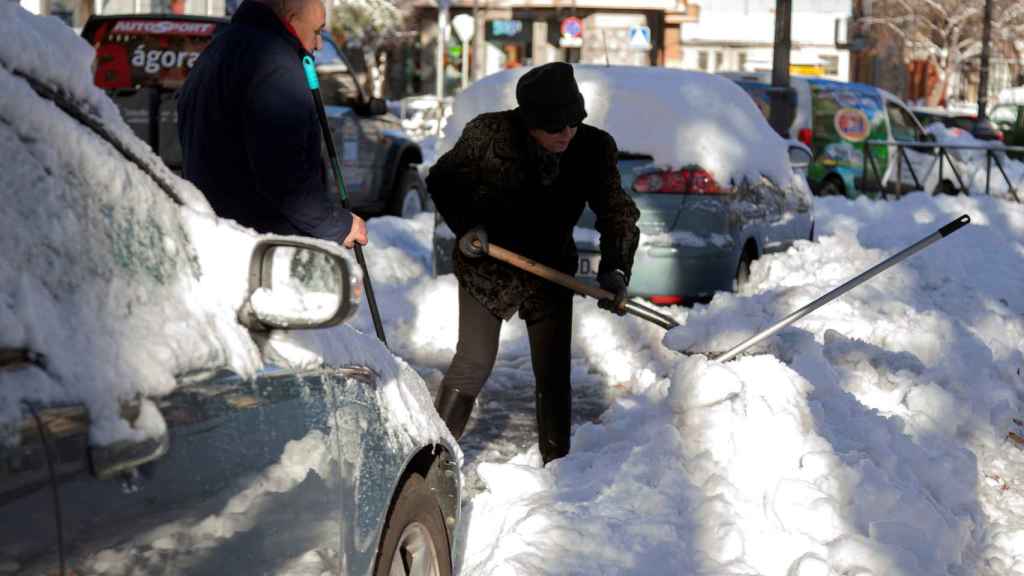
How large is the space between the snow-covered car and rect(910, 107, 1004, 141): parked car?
29773mm

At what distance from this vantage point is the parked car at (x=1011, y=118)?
2798cm

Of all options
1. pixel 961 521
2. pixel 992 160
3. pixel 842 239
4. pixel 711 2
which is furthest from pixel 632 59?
pixel 961 521

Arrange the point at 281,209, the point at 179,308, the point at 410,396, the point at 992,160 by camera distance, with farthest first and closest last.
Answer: the point at 992,160 < the point at 281,209 < the point at 410,396 < the point at 179,308

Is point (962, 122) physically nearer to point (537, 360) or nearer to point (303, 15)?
point (537, 360)

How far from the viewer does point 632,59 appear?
57.7 m

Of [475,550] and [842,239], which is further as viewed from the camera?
[842,239]

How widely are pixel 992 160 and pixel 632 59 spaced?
37.5 metres

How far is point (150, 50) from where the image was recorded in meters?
12.6

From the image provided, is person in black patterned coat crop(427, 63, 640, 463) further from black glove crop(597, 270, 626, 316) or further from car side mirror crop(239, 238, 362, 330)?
car side mirror crop(239, 238, 362, 330)

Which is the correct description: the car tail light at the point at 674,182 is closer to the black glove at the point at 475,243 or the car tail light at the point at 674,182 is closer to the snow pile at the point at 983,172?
the black glove at the point at 475,243

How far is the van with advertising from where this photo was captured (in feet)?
67.2

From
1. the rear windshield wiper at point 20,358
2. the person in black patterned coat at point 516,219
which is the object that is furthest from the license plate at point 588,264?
the rear windshield wiper at point 20,358

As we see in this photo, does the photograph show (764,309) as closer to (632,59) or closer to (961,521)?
(961,521)

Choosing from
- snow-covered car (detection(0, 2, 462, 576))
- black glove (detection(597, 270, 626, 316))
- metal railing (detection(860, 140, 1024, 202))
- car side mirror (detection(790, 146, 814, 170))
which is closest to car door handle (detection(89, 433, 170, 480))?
snow-covered car (detection(0, 2, 462, 576))
